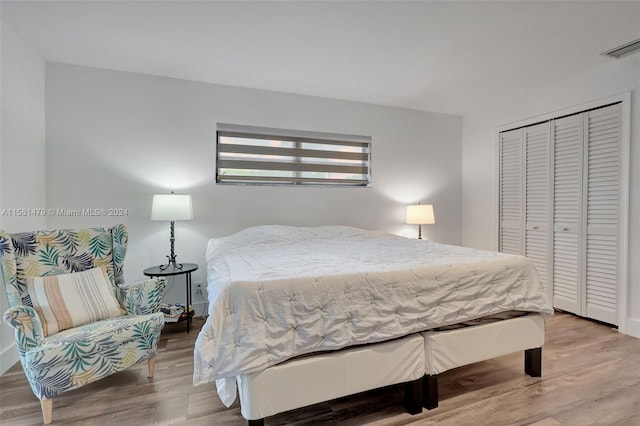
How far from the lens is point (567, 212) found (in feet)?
10.4

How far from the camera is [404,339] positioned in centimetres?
163

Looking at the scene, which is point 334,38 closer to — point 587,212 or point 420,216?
point 420,216

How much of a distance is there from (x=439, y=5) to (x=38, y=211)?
3571 mm

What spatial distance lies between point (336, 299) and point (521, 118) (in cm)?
350

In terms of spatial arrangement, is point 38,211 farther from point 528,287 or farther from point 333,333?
point 528,287

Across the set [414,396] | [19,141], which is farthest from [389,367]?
[19,141]

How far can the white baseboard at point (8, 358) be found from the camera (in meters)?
2.10

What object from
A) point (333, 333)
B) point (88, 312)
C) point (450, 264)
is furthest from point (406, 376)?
point (88, 312)

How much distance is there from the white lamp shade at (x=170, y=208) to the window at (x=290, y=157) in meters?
0.61

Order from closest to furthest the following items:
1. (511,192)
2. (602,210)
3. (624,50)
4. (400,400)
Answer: (400,400) < (624,50) < (602,210) < (511,192)

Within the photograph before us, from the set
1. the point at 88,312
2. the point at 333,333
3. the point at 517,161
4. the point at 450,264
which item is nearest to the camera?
the point at 333,333

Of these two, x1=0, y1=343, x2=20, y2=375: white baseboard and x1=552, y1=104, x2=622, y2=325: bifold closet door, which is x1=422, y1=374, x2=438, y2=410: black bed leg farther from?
x1=0, y1=343, x2=20, y2=375: white baseboard

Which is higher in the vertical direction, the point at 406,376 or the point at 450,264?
the point at 450,264

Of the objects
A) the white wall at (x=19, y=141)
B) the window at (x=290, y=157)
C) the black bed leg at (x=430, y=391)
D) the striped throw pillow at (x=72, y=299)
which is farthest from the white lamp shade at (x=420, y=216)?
the white wall at (x=19, y=141)
